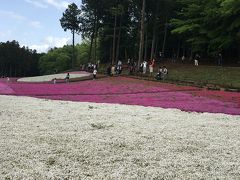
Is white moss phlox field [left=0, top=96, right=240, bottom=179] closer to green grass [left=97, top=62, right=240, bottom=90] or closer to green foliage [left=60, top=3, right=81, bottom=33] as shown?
green grass [left=97, top=62, right=240, bottom=90]

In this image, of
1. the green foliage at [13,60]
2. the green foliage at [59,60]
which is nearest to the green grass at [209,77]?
the green foliage at [13,60]

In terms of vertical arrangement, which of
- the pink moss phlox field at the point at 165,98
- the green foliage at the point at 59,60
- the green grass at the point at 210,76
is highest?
the green grass at the point at 210,76

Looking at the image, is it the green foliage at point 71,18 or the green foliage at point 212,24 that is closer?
the green foliage at point 212,24

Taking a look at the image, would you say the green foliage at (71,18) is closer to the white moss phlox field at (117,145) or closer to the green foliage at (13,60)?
the green foliage at (13,60)

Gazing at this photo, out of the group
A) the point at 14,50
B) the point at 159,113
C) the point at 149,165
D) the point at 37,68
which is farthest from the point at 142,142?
the point at 37,68

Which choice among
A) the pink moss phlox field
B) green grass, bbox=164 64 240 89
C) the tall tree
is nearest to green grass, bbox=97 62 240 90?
Answer: green grass, bbox=164 64 240 89

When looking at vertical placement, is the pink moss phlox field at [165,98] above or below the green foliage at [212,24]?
below

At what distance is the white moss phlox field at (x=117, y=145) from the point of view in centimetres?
1279

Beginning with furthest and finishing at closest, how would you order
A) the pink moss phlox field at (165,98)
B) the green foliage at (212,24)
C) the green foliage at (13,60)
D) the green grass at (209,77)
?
the green foliage at (13,60) → the green foliage at (212,24) → the green grass at (209,77) → the pink moss phlox field at (165,98)

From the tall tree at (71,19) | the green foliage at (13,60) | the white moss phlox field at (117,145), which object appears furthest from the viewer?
the green foliage at (13,60)

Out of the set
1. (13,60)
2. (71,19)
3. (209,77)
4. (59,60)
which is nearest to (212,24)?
(209,77)

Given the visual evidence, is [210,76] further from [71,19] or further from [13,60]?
[13,60]

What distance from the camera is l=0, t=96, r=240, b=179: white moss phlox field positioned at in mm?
12789

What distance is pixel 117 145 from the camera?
52.5 feet
